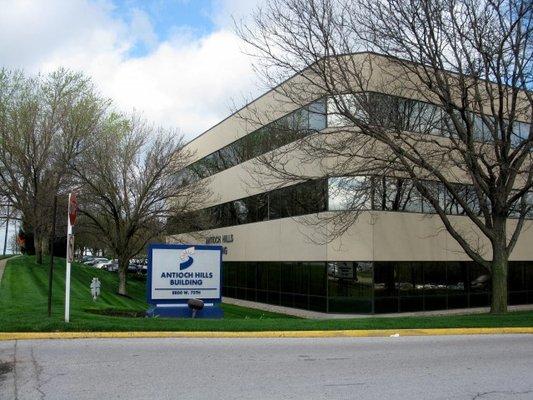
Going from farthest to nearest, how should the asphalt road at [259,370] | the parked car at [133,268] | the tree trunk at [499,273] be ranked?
the parked car at [133,268]
the tree trunk at [499,273]
the asphalt road at [259,370]

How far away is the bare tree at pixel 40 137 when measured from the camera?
31.6 m

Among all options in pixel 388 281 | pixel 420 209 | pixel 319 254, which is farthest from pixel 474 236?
pixel 319 254

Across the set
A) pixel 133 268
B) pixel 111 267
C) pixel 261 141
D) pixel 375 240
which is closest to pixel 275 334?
pixel 375 240

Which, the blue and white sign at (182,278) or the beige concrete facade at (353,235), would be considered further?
the beige concrete facade at (353,235)

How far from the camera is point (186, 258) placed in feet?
58.3

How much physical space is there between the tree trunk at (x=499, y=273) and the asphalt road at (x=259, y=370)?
24.7ft

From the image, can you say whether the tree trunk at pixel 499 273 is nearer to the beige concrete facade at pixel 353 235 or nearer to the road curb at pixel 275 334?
the road curb at pixel 275 334

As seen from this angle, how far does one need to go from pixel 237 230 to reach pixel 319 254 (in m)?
9.84

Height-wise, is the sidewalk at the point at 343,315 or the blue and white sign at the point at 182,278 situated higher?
the blue and white sign at the point at 182,278

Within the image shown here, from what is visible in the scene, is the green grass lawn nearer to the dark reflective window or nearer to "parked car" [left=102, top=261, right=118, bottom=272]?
the dark reflective window

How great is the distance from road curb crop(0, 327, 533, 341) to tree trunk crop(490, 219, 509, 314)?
14.1 feet

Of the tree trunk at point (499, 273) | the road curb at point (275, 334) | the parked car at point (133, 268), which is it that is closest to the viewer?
the road curb at point (275, 334)

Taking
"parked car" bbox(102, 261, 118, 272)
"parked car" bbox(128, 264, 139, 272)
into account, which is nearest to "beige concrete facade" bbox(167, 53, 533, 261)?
"parked car" bbox(128, 264, 139, 272)

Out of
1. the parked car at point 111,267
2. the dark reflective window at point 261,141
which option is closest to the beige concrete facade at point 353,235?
the dark reflective window at point 261,141
